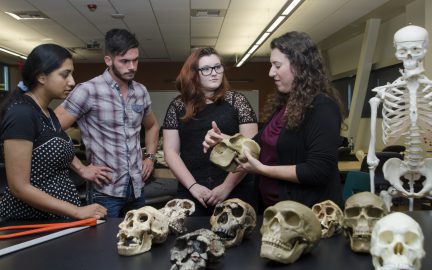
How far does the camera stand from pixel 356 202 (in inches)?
50.1

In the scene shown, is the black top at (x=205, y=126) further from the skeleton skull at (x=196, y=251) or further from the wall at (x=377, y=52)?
the wall at (x=377, y=52)

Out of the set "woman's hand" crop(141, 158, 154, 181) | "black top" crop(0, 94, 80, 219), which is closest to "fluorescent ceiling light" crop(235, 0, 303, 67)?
"woman's hand" crop(141, 158, 154, 181)

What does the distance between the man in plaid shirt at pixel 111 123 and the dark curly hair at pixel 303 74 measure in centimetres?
89

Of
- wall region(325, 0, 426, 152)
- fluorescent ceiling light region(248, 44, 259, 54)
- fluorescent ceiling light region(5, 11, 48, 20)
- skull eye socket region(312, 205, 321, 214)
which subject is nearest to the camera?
skull eye socket region(312, 205, 321, 214)

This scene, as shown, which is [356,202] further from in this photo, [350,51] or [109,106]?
[350,51]

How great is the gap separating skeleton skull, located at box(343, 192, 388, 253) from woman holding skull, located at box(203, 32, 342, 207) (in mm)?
269

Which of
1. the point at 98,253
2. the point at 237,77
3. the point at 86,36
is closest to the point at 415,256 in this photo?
the point at 98,253

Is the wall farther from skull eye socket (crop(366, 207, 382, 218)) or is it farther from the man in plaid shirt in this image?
skull eye socket (crop(366, 207, 382, 218))

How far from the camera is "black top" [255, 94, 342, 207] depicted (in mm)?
1535

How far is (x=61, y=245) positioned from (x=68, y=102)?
1064mm

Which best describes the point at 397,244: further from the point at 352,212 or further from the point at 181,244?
the point at 181,244

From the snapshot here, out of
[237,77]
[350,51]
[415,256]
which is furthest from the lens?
[237,77]

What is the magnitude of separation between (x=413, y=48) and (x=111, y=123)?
153 centimetres

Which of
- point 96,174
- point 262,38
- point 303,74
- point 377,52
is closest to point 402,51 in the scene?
point 303,74
